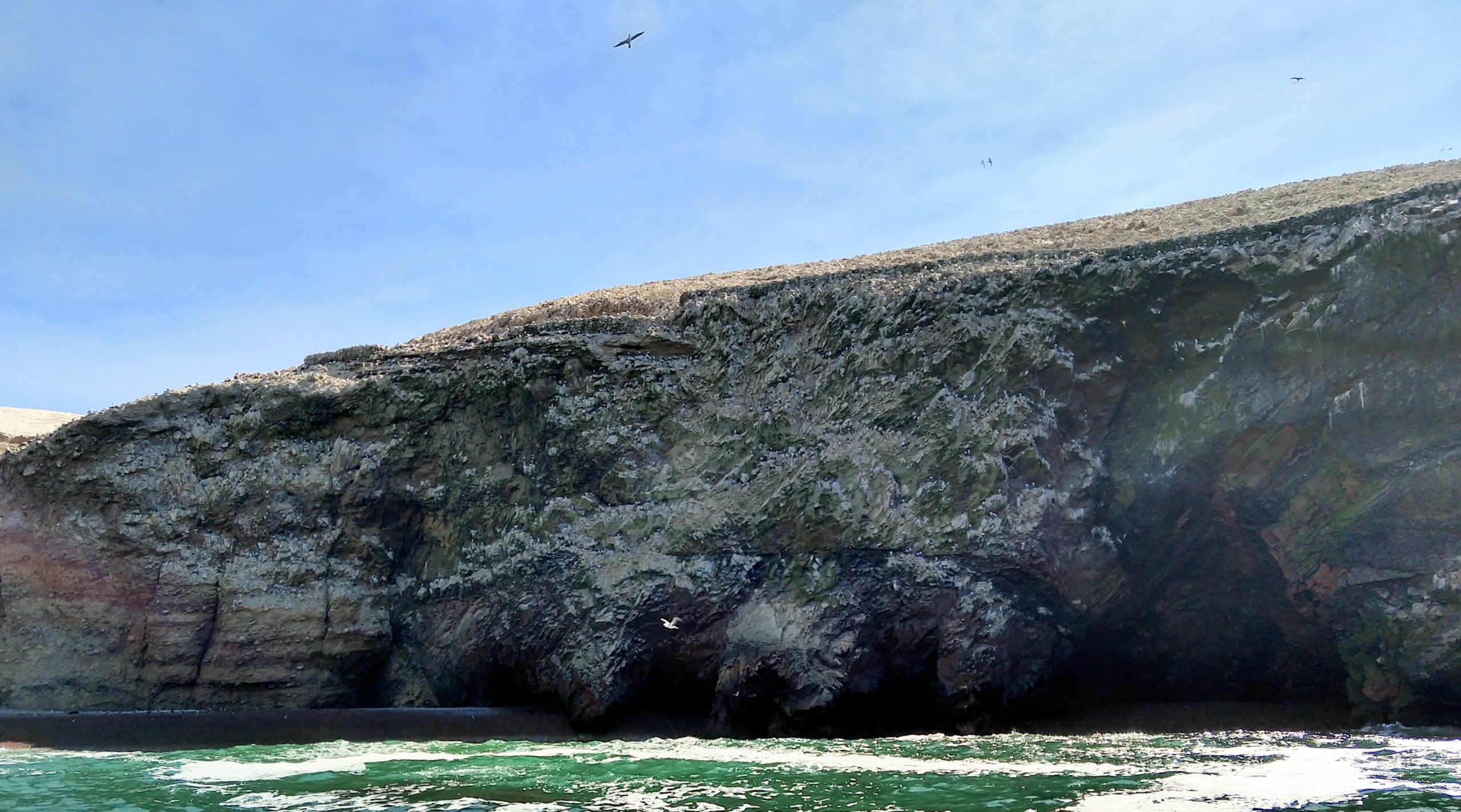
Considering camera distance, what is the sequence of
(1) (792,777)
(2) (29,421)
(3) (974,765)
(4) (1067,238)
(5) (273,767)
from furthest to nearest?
(2) (29,421)
(4) (1067,238)
(5) (273,767)
(3) (974,765)
(1) (792,777)

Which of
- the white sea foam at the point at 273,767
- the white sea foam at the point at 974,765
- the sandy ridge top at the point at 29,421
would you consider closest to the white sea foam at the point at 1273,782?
the white sea foam at the point at 974,765

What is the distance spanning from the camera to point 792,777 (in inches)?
563

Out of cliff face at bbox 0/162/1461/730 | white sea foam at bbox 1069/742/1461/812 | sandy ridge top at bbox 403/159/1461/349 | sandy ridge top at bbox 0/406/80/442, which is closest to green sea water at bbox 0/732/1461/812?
white sea foam at bbox 1069/742/1461/812

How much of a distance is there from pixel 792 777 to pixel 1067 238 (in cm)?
1766

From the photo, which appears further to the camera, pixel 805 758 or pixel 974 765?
pixel 805 758

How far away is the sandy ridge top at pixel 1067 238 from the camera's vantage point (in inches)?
918

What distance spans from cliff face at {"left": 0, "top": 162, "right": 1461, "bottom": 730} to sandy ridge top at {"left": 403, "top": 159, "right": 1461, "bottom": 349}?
33cm

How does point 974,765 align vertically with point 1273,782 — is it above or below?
below

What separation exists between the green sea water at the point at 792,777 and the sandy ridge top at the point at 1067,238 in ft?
36.7

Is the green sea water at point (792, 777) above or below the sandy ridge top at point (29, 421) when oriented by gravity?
below

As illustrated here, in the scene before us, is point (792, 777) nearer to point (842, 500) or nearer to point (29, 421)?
point (842, 500)

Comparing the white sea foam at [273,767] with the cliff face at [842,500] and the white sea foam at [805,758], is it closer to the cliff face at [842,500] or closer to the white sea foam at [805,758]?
the white sea foam at [805,758]

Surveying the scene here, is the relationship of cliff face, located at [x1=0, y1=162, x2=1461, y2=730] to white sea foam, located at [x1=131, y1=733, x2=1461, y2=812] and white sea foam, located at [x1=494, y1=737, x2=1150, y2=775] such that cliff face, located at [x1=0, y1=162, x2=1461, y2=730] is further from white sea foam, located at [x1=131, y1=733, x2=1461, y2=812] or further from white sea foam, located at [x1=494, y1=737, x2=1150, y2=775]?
white sea foam, located at [x1=131, y1=733, x2=1461, y2=812]

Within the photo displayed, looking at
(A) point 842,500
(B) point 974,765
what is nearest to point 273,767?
(B) point 974,765
